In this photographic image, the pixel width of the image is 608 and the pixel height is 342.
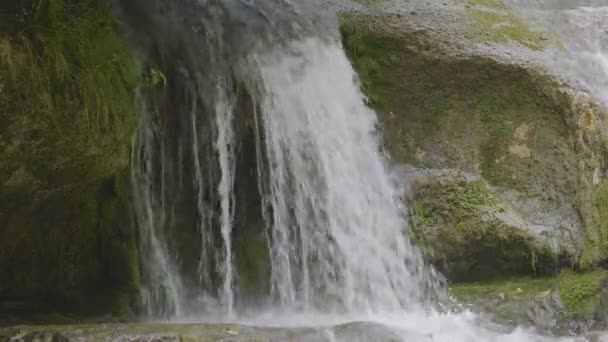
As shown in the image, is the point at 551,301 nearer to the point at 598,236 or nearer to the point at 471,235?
the point at 598,236

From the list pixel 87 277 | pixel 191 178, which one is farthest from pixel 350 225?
pixel 87 277

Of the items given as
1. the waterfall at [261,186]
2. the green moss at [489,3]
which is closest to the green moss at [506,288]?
the waterfall at [261,186]

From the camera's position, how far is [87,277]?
16.3 feet

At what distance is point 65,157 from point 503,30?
14.2 feet

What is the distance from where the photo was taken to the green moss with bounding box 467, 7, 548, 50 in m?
6.25

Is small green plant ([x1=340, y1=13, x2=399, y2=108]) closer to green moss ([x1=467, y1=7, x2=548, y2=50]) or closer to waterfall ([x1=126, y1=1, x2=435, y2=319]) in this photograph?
waterfall ([x1=126, y1=1, x2=435, y2=319])

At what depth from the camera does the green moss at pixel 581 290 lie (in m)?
5.12

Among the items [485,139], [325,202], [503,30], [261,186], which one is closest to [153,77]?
[261,186]

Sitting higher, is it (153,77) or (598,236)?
(153,77)

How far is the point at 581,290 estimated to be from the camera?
5199 mm

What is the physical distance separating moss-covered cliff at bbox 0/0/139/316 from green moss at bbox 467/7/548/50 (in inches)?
→ 130

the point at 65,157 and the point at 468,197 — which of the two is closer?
the point at 65,157

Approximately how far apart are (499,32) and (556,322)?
277 centimetres

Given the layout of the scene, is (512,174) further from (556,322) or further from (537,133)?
(556,322)
